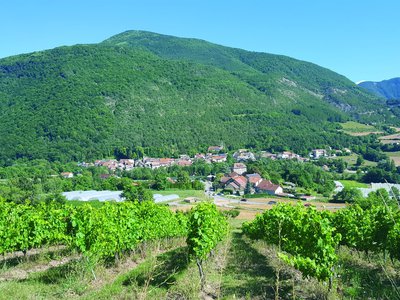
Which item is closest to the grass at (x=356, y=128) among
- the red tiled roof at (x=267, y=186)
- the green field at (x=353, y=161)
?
the green field at (x=353, y=161)

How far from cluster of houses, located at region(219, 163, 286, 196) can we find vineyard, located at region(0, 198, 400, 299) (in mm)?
57244

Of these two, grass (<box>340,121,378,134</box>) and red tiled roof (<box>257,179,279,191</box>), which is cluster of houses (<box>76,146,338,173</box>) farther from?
grass (<box>340,121,378,134</box>)

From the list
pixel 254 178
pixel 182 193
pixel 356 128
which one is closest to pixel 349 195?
pixel 254 178

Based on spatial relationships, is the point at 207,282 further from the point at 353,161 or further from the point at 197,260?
the point at 353,161

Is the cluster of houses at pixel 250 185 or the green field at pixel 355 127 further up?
the green field at pixel 355 127

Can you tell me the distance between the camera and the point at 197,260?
11.5m

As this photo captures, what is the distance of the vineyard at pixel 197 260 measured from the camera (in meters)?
9.53

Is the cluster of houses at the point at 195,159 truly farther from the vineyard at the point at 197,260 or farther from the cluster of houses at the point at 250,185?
the vineyard at the point at 197,260

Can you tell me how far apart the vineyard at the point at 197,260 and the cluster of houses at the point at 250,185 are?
5724 centimetres

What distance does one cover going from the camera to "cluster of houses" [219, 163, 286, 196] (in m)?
73.8

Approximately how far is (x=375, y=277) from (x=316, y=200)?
53.7m

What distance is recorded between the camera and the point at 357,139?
466 feet

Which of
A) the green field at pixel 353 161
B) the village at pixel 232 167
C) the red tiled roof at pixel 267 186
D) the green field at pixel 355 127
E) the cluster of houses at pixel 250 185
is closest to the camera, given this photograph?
the red tiled roof at pixel 267 186

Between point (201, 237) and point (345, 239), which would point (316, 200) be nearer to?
point (345, 239)
